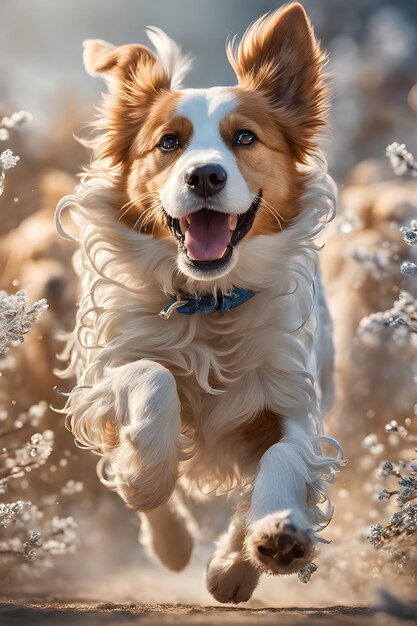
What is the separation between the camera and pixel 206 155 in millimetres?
3262

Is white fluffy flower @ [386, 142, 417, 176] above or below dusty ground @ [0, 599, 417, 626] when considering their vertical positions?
above

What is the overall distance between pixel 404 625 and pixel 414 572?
164cm

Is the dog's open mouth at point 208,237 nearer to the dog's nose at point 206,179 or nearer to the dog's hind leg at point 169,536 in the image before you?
the dog's nose at point 206,179

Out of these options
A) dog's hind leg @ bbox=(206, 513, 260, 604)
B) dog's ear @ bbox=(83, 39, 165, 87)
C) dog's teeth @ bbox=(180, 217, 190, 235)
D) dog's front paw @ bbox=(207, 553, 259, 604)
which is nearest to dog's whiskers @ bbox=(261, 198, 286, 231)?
dog's teeth @ bbox=(180, 217, 190, 235)

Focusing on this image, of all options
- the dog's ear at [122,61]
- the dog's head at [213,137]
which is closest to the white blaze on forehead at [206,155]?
the dog's head at [213,137]

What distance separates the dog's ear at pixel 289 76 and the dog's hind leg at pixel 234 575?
1.60 meters

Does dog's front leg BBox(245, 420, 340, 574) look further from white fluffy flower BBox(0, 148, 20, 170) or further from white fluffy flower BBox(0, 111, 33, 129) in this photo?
white fluffy flower BBox(0, 111, 33, 129)

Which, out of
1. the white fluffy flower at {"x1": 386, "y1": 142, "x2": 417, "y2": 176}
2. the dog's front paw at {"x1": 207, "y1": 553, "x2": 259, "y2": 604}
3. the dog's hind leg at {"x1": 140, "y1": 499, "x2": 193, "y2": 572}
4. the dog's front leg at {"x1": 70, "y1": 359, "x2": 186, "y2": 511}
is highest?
the white fluffy flower at {"x1": 386, "y1": 142, "x2": 417, "y2": 176}

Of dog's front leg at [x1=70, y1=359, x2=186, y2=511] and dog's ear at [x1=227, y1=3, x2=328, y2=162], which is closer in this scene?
dog's front leg at [x1=70, y1=359, x2=186, y2=511]

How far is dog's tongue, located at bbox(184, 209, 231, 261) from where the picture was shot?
131 inches

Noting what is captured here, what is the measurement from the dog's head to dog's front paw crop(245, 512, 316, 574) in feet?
3.07

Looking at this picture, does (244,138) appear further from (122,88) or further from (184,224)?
(122,88)

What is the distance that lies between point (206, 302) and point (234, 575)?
1.11m

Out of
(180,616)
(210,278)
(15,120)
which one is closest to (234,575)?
(180,616)
